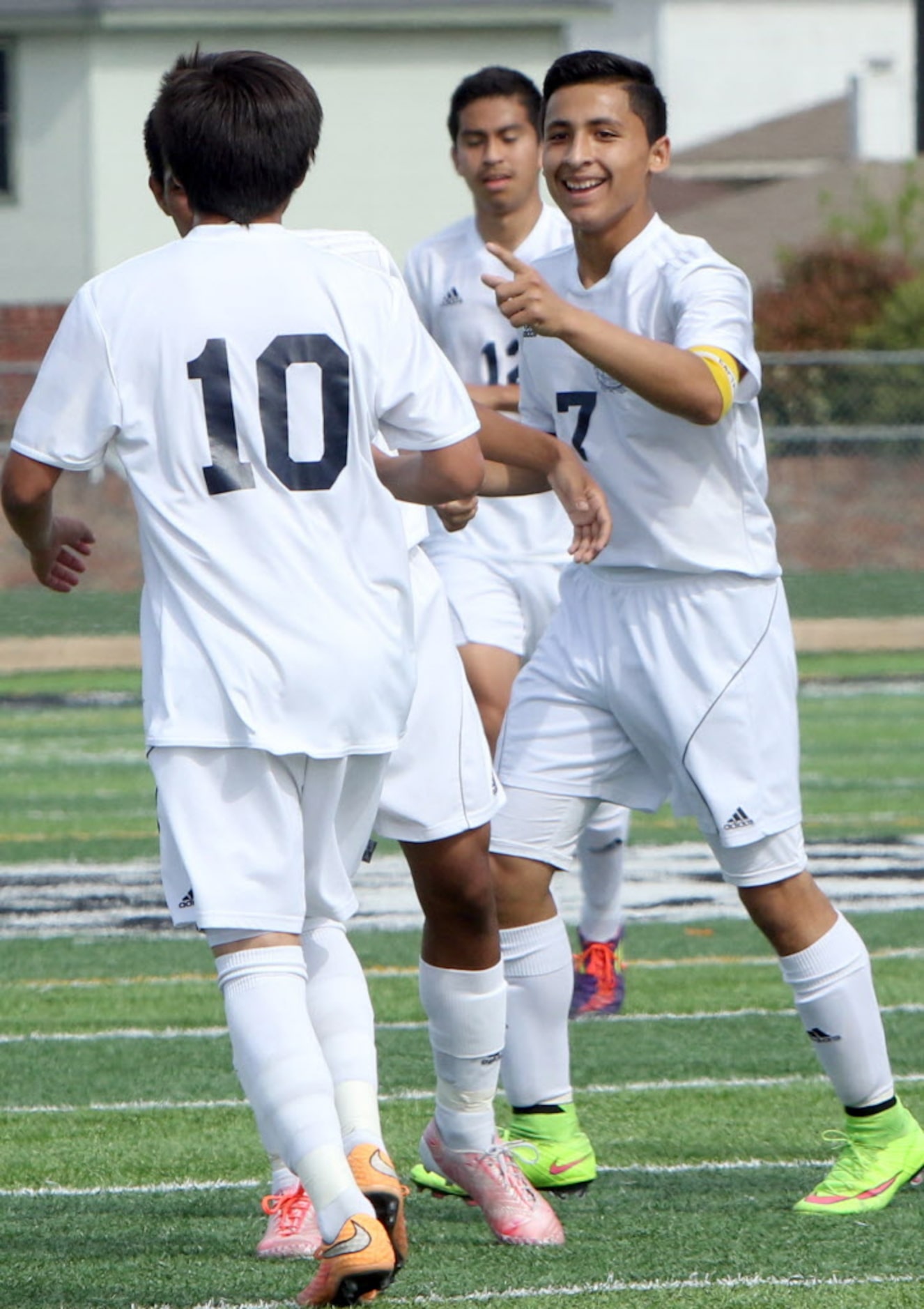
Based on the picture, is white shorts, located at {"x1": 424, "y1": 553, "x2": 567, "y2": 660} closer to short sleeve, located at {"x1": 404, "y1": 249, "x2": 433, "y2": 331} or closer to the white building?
short sleeve, located at {"x1": 404, "y1": 249, "x2": 433, "y2": 331}

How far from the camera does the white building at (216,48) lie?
26.2 meters

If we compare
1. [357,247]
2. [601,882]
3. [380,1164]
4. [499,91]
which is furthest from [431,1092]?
[499,91]

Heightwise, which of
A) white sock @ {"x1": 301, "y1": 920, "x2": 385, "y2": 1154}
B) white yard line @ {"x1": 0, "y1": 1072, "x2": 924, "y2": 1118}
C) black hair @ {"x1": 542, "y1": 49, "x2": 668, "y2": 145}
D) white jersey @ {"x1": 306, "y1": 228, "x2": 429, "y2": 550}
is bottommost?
white yard line @ {"x1": 0, "y1": 1072, "x2": 924, "y2": 1118}

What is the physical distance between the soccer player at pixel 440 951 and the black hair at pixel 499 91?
10.4 ft

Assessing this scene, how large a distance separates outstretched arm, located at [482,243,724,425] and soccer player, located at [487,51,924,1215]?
5.7 inches

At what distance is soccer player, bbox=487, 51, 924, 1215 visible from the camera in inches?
182

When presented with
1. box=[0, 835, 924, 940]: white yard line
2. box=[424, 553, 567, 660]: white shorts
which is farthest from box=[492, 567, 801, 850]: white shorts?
box=[0, 835, 924, 940]: white yard line

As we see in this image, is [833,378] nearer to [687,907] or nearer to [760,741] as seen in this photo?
[687,907]

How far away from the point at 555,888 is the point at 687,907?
0.75 metres

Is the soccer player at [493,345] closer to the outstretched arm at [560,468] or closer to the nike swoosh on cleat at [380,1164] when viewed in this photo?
the outstretched arm at [560,468]

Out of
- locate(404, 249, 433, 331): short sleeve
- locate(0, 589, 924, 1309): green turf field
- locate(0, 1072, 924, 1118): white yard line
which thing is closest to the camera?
locate(0, 589, 924, 1309): green turf field

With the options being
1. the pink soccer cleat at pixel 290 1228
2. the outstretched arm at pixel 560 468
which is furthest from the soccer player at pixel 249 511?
the outstretched arm at pixel 560 468

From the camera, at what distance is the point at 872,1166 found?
4578 mm

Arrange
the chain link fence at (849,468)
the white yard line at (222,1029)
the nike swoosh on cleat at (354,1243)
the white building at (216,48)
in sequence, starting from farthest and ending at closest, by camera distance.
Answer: the white building at (216,48) < the chain link fence at (849,468) < the white yard line at (222,1029) < the nike swoosh on cleat at (354,1243)
